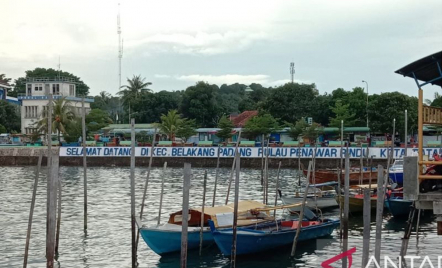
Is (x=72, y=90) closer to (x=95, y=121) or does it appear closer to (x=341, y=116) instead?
(x=95, y=121)

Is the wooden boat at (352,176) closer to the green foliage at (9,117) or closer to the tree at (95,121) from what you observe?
the tree at (95,121)

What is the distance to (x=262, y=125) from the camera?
79625mm

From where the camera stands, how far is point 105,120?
96.6 meters

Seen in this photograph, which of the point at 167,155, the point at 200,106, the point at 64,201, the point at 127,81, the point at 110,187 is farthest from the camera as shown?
the point at 127,81

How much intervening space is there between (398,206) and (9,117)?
85840 mm

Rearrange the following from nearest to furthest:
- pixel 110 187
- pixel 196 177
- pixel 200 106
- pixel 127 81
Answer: pixel 110 187
pixel 196 177
pixel 200 106
pixel 127 81

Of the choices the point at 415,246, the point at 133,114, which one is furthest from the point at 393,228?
the point at 133,114

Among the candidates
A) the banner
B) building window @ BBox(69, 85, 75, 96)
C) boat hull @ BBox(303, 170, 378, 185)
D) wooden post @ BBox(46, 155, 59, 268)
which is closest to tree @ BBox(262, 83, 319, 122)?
the banner

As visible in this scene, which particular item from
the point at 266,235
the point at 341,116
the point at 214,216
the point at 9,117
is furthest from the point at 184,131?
the point at 266,235

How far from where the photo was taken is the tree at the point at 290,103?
86.1 m

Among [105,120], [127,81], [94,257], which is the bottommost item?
[94,257]

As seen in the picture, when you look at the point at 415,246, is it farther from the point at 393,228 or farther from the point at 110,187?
the point at 110,187

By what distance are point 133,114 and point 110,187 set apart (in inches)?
2135

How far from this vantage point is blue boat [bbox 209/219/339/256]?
68.2 ft
